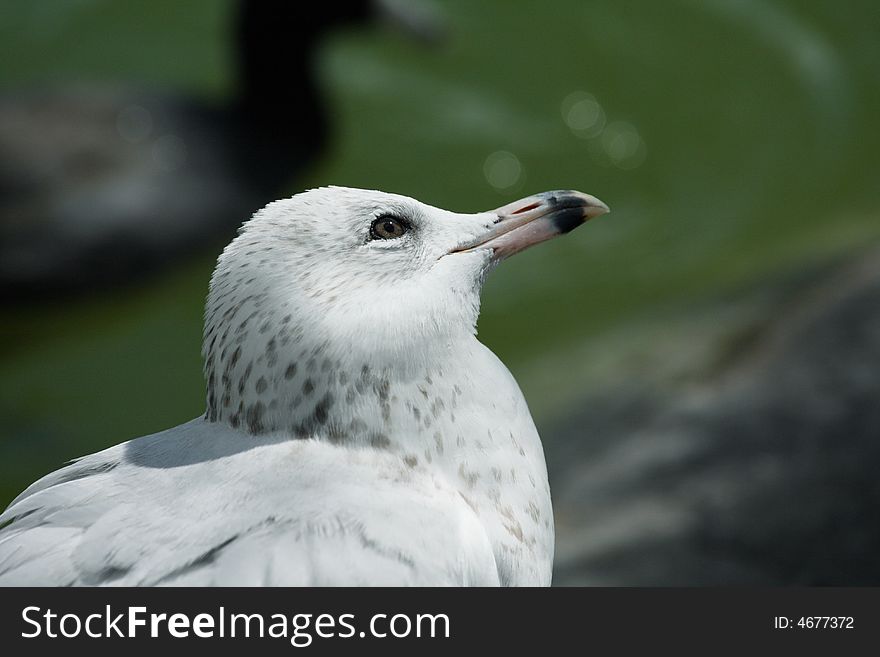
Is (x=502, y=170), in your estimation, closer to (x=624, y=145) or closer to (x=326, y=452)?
(x=624, y=145)

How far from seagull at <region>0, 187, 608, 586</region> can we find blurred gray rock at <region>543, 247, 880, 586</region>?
1598mm

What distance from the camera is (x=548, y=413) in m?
6.29

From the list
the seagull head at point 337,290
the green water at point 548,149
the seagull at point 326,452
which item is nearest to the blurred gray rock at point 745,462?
the green water at point 548,149

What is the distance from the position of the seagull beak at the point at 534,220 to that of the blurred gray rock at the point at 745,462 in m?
1.72

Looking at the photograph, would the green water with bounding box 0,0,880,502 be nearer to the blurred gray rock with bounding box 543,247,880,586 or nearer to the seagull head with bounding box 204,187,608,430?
the blurred gray rock with bounding box 543,247,880,586

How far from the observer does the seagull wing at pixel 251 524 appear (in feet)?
9.68

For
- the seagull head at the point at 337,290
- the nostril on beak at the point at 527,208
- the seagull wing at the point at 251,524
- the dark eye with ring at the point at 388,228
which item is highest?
the nostril on beak at the point at 527,208

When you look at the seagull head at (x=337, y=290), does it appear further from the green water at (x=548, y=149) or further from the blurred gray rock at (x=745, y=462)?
the green water at (x=548, y=149)

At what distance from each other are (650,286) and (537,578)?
4.80m

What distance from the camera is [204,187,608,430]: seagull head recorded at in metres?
3.20

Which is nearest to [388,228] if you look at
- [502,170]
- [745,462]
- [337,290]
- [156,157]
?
[337,290]

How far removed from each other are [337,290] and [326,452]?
0.43m

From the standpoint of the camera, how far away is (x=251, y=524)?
3020mm

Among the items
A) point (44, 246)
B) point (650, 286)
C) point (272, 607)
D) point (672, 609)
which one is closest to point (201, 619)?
point (272, 607)
